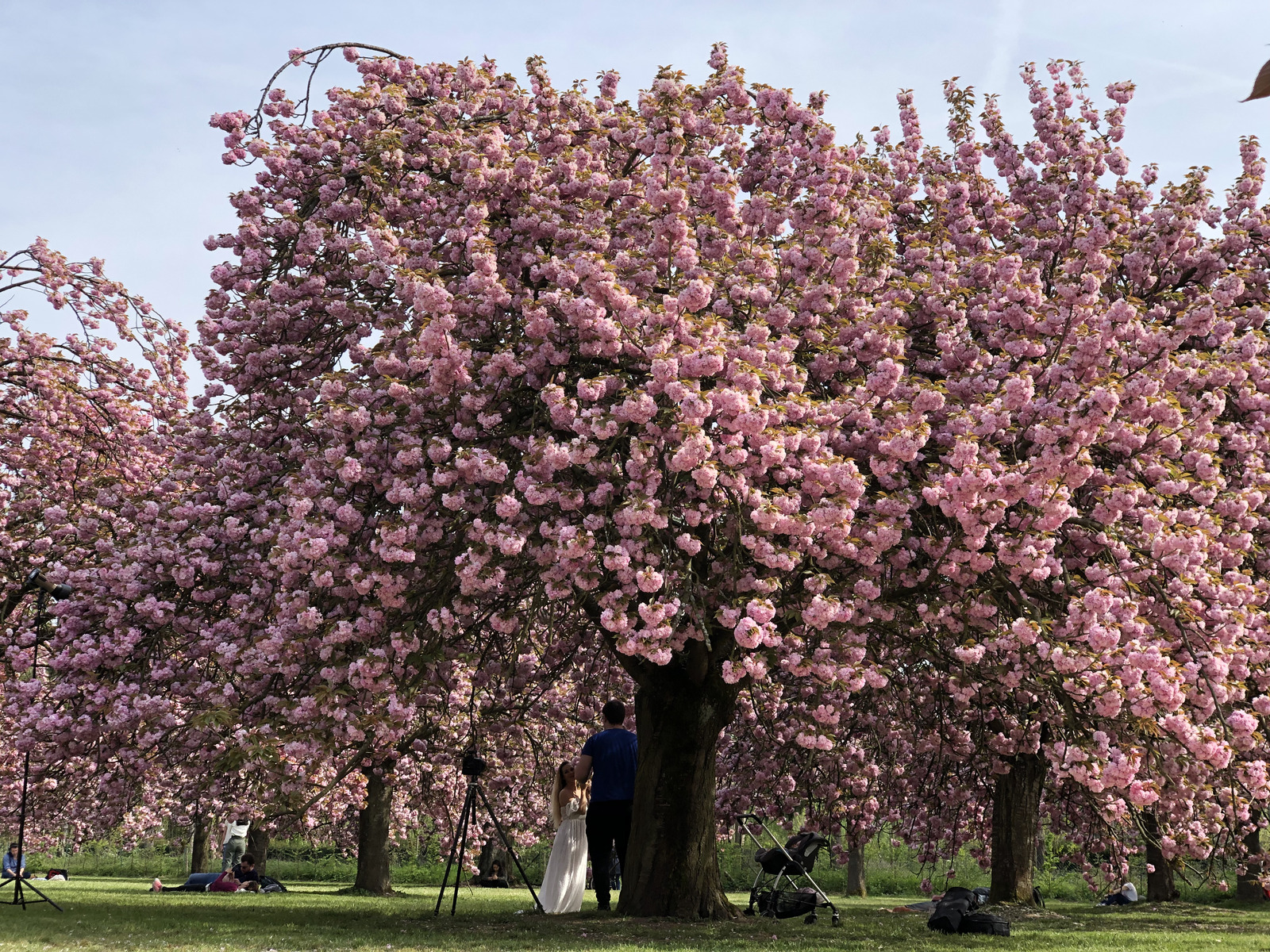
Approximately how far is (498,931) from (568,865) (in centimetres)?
216

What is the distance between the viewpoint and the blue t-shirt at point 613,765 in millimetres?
10477

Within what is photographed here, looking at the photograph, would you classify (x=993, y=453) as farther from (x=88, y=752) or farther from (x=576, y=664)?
(x=88, y=752)

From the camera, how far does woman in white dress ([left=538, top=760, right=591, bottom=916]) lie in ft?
35.2

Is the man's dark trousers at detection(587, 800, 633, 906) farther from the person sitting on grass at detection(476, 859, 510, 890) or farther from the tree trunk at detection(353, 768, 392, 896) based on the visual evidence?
the person sitting on grass at detection(476, 859, 510, 890)

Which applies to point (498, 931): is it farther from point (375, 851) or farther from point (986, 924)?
point (375, 851)

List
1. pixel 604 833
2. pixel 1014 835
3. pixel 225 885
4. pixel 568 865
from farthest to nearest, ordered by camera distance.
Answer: pixel 225 885, pixel 1014 835, pixel 568 865, pixel 604 833

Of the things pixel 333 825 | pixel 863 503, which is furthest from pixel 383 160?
pixel 333 825

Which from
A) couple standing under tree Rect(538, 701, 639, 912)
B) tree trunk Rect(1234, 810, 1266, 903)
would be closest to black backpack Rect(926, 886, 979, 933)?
couple standing under tree Rect(538, 701, 639, 912)

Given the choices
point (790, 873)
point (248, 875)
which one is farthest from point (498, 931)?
point (248, 875)

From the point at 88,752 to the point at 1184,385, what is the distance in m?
10.5

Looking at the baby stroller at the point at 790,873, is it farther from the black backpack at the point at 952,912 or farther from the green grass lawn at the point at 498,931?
the black backpack at the point at 952,912

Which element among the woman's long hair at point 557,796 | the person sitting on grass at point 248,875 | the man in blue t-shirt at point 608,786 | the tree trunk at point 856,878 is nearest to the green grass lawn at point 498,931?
the man in blue t-shirt at point 608,786

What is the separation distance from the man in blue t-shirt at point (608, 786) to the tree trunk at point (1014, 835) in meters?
6.07

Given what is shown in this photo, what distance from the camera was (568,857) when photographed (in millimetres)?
10742
